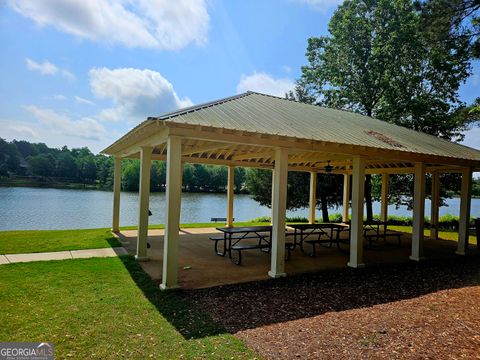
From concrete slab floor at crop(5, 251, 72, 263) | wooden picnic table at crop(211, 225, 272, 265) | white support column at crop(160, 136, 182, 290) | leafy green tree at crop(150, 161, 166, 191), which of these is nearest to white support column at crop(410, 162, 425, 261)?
wooden picnic table at crop(211, 225, 272, 265)

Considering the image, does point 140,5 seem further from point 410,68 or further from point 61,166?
point 61,166

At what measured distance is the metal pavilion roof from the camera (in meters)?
5.43

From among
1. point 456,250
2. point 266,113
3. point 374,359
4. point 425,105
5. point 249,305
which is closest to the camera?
point 374,359

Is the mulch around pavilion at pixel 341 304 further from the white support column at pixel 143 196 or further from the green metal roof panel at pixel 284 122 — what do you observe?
the green metal roof panel at pixel 284 122

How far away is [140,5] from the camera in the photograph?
747 centimetres

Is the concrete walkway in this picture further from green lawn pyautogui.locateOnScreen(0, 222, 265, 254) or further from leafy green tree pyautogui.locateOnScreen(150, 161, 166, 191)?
leafy green tree pyautogui.locateOnScreen(150, 161, 166, 191)

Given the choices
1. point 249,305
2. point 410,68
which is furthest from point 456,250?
point 410,68

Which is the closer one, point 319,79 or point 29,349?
point 29,349

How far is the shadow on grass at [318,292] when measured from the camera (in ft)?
14.2

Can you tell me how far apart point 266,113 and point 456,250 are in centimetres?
737

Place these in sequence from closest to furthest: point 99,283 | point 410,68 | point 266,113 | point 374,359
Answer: point 374,359 → point 99,283 → point 266,113 → point 410,68

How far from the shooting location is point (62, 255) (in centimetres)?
715

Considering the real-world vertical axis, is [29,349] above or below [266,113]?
below

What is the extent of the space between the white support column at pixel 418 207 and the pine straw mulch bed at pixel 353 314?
1.49 metres
